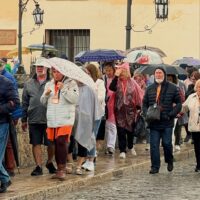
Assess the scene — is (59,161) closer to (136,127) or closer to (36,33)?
(136,127)

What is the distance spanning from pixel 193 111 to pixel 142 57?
262 inches

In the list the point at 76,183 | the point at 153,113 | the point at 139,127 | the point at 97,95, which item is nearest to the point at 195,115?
the point at 153,113

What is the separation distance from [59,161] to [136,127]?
423 centimetres

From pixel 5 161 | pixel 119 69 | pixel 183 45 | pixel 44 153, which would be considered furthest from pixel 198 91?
pixel 183 45

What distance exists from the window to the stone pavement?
21.0 metres

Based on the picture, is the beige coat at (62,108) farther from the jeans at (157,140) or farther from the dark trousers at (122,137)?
the dark trousers at (122,137)

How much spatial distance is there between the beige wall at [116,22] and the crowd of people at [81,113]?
785 inches

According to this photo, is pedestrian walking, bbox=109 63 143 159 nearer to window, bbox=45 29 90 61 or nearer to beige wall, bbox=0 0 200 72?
beige wall, bbox=0 0 200 72

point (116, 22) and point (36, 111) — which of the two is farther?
point (116, 22)

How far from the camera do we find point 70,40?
37.4 meters

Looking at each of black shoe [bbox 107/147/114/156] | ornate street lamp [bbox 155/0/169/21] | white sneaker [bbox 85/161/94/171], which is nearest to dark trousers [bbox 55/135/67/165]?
white sneaker [bbox 85/161/94/171]

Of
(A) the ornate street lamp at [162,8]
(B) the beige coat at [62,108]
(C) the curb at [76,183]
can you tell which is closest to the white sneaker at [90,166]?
(C) the curb at [76,183]

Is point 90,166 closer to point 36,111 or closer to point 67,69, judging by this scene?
point 36,111

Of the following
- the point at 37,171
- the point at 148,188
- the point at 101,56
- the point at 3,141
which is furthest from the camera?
the point at 101,56
